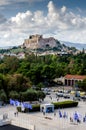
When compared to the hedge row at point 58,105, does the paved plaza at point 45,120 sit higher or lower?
lower

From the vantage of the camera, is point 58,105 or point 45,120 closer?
point 45,120

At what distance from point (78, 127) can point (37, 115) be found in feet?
23.2

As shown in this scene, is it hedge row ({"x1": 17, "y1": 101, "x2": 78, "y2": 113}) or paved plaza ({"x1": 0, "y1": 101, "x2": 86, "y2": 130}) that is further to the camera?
hedge row ({"x1": 17, "y1": 101, "x2": 78, "y2": 113})

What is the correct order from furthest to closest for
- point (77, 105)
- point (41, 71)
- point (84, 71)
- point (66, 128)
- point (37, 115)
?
1. point (84, 71)
2. point (41, 71)
3. point (77, 105)
4. point (37, 115)
5. point (66, 128)

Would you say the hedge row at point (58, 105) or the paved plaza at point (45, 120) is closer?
the paved plaza at point (45, 120)

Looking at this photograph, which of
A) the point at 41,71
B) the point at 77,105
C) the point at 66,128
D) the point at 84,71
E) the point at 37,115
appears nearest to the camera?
the point at 66,128

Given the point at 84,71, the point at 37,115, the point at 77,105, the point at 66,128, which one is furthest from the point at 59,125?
the point at 84,71

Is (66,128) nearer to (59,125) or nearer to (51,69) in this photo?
(59,125)

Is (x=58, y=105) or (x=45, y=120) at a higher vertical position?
(x=58, y=105)

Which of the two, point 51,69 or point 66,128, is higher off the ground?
point 51,69

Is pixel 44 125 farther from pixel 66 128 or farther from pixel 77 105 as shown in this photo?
pixel 77 105

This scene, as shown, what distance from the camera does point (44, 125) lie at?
34094 millimetres

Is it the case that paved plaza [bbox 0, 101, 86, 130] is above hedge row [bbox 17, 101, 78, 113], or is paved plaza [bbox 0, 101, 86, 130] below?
below

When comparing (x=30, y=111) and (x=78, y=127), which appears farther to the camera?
(x=30, y=111)
